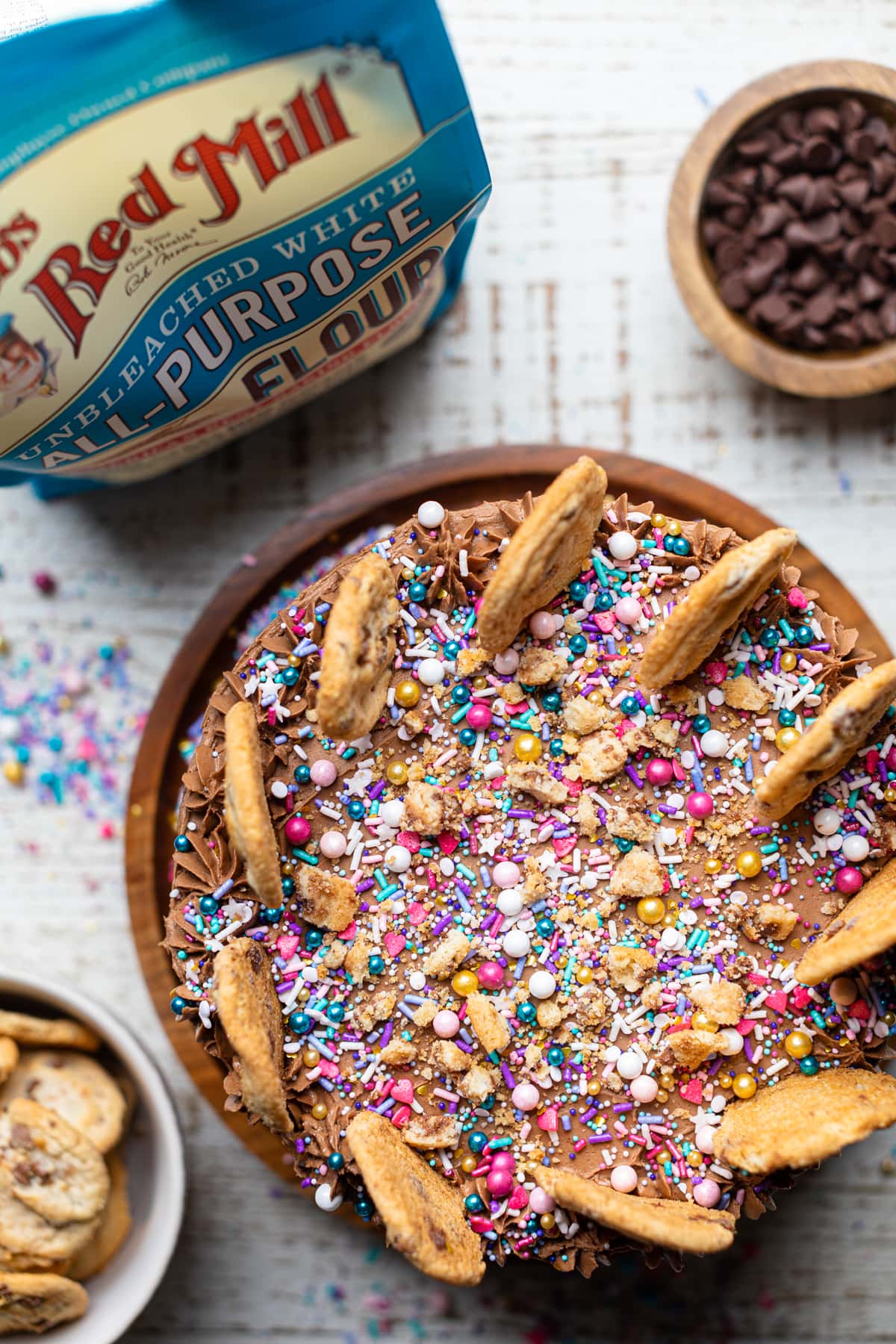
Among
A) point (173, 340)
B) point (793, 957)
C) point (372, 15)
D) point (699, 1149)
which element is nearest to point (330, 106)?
point (372, 15)

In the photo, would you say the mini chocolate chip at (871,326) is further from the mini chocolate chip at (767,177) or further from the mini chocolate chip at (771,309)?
the mini chocolate chip at (767,177)

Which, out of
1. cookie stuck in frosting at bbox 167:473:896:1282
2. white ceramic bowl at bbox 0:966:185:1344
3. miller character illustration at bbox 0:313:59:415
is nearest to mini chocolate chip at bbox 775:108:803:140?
cookie stuck in frosting at bbox 167:473:896:1282

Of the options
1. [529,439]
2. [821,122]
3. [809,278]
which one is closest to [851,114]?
[821,122]

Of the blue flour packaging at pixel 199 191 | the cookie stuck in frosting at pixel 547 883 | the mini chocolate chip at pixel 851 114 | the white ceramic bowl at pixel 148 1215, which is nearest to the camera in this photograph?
the blue flour packaging at pixel 199 191

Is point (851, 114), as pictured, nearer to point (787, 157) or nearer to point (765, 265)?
point (787, 157)

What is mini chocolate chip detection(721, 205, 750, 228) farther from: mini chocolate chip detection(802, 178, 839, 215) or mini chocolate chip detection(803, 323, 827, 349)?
mini chocolate chip detection(803, 323, 827, 349)

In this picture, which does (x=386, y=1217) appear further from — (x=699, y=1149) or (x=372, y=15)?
(x=372, y=15)

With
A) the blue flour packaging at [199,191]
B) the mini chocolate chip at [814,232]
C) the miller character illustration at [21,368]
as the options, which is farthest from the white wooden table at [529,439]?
the miller character illustration at [21,368]
